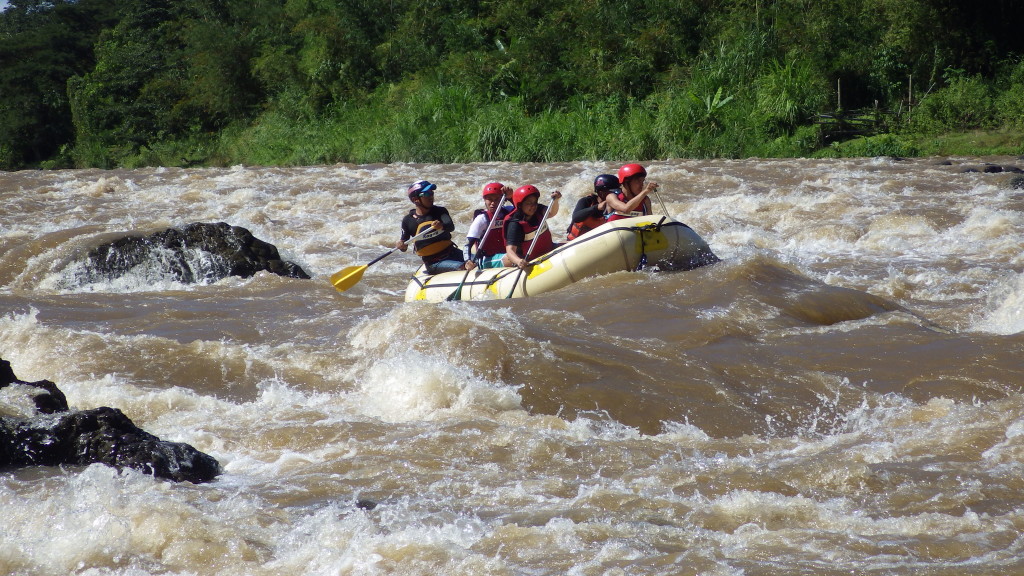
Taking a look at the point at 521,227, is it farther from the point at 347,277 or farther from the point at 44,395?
the point at 44,395

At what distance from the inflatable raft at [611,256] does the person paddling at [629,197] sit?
0.39 meters

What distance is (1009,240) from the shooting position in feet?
32.0

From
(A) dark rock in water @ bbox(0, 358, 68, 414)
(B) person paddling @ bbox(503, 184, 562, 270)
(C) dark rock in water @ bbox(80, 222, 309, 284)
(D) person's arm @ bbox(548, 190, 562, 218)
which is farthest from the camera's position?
(C) dark rock in water @ bbox(80, 222, 309, 284)

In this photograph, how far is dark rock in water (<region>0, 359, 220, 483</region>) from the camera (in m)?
4.32

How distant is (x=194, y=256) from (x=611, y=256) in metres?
4.74

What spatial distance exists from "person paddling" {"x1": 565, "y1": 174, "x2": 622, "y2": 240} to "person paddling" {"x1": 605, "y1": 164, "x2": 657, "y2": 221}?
0.32 feet

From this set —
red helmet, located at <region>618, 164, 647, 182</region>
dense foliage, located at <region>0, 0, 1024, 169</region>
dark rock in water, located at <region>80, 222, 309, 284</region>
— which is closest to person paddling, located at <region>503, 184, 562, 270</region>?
red helmet, located at <region>618, 164, 647, 182</region>

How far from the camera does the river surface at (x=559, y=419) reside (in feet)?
11.7

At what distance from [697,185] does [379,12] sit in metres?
22.4

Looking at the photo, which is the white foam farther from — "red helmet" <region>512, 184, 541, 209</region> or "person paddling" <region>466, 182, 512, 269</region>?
"person paddling" <region>466, 182, 512, 269</region>

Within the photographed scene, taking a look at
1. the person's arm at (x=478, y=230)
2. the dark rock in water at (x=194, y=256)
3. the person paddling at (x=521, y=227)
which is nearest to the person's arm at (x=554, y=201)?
the person paddling at (x=521, y=227)

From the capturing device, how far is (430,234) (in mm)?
8727

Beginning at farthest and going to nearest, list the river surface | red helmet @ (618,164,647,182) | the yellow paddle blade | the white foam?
1. the yellow paddle blade
2. red helmet @ (618,164,647,182)
3. the white foam
4. the river surface

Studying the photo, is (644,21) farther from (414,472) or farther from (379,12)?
(414,472)
